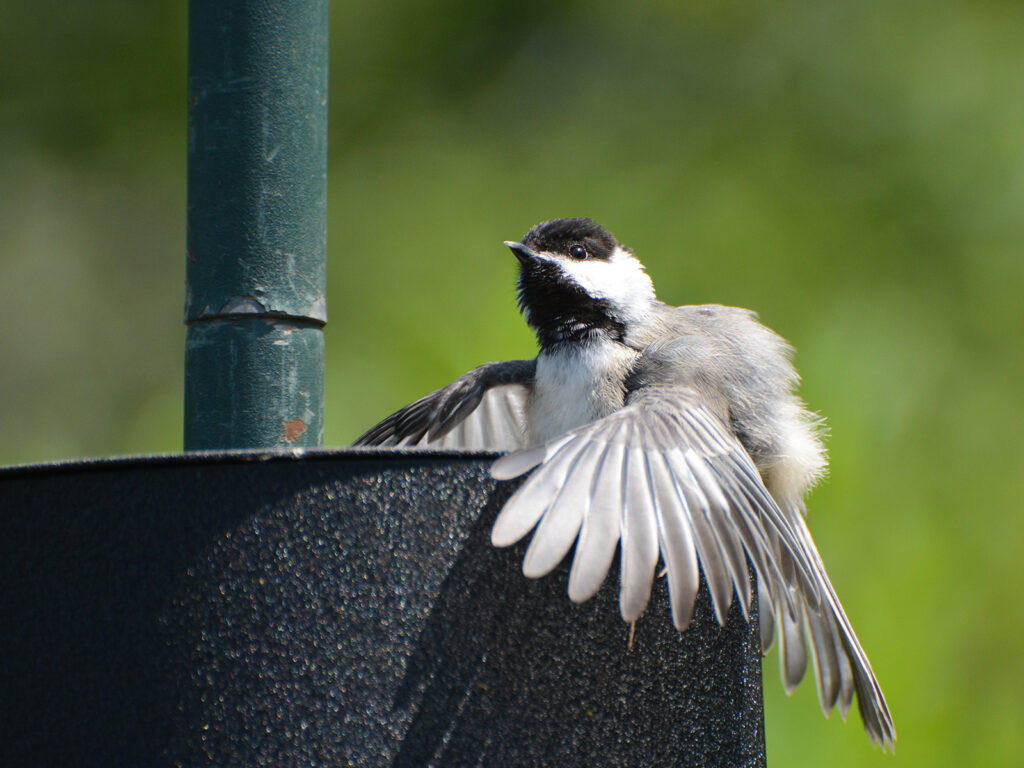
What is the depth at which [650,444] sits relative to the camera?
1.56 meters

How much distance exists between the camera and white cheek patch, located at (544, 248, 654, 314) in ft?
7.89

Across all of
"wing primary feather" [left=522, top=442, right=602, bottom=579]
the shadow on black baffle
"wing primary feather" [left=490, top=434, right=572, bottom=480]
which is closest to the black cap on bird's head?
"wing primary feather" [left=522, top=442, right=602, bottom=579]

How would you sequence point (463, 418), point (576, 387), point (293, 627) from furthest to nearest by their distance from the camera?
point (463, 418)
point (576, 387)
point (293, 627)

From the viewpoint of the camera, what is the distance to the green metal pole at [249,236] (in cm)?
151

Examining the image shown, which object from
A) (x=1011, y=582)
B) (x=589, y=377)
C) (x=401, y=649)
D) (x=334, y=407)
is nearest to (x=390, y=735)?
(x=401, y=649)

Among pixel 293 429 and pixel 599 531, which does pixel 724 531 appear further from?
pixel 293 429

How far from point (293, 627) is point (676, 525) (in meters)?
0.47

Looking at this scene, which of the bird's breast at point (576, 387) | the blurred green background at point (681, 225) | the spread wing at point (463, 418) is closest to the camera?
the bird's breast at point (576, 387)

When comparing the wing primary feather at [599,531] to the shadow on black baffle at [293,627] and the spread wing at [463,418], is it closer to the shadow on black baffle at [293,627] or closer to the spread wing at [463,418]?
the shadow on black baffle at [293,627]

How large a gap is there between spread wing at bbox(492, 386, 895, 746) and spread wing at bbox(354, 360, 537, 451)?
644mm

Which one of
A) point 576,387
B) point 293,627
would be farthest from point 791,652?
point 293,627

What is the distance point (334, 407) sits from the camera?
11.9ft

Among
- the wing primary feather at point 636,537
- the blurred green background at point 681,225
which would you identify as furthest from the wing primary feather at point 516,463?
the blurred green background at point 681,225

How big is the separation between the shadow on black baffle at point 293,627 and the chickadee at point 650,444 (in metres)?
0.08
